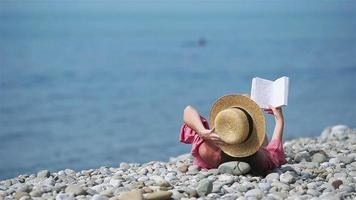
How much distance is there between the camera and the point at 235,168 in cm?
654

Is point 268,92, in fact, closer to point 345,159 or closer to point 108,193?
point 345,159

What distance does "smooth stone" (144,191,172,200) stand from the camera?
5535 millimetres

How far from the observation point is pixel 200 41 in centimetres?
5475

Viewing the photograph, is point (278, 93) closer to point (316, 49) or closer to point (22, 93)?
point (22, 93)

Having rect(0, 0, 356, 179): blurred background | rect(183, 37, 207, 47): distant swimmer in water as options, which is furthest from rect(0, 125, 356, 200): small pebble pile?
rect(183, 37, 207, 47): distant swimmer in water

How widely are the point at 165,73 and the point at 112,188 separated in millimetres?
25161

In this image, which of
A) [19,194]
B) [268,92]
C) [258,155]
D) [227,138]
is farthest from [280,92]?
[19,194]

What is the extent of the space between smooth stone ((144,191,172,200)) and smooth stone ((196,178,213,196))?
1.15 ft

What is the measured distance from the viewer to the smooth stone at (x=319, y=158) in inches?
293

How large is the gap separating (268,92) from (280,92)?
187 millimetres

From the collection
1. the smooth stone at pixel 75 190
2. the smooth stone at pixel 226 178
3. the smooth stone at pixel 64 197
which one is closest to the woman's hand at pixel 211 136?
the smooth stone at pixel 226 178

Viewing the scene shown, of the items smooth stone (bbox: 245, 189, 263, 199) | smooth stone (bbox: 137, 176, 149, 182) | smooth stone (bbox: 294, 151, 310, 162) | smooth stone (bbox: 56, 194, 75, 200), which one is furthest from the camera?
smooth stone (bbox: 294, 151, 310, 162)

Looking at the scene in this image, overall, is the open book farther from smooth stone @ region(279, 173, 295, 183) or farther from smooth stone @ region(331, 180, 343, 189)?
smooth stone @ region(331, 180, 343, 189)

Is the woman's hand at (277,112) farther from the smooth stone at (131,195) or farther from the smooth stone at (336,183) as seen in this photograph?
the smooth stone at (131,195)
